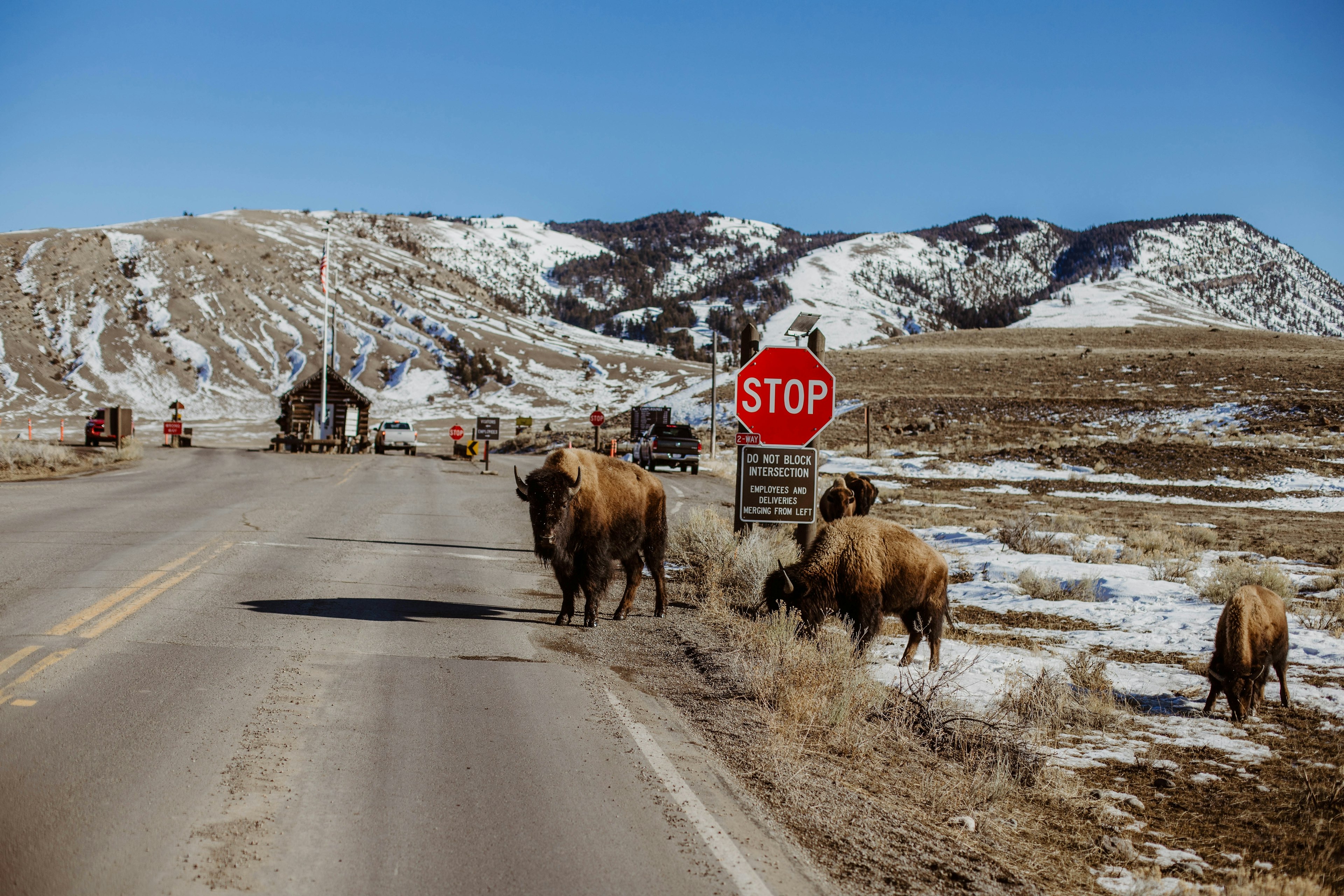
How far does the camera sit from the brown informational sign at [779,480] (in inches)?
370

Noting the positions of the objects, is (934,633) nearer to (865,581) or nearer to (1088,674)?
(865,581)

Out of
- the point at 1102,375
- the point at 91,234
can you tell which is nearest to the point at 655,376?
the point at 1102,375

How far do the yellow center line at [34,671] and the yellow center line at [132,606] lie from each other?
0.58 m

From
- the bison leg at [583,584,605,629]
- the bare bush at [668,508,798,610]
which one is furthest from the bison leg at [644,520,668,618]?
the bison leg at [583,584,605,629]

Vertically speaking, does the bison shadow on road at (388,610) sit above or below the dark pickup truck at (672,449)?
below

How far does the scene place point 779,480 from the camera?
31.0 ft

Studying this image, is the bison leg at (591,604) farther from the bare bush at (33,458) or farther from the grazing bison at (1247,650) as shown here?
the bare bush at (33,458)

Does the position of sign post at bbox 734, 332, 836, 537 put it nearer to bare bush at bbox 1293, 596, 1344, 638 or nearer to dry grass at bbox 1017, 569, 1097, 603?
dry grass at bbox 1017, 569, 1097, 603

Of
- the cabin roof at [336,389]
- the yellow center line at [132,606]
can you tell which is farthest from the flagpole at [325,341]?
the yellow center line at [132,606]

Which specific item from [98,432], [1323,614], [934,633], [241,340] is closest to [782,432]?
[934,633]

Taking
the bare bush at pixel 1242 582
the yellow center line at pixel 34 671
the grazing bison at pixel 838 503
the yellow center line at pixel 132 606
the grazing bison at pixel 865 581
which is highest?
the grazing bison at pixel 838 503

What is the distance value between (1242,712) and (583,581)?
226 inches

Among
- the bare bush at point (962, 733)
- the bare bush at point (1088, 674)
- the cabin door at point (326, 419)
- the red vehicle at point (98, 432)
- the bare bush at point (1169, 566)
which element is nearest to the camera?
the bare bush at point (962, 733)

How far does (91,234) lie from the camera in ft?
A: 388
